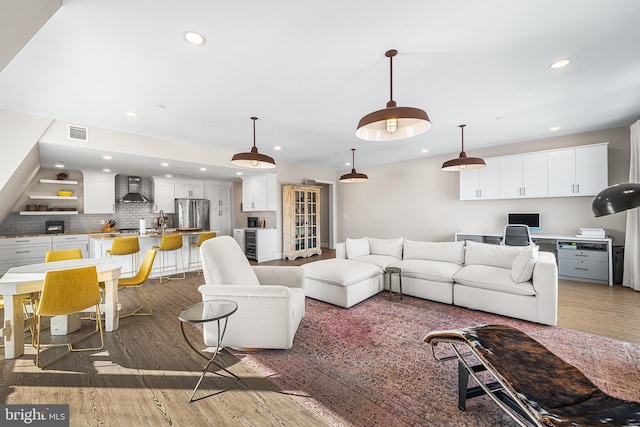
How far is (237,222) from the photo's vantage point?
29.0 feet

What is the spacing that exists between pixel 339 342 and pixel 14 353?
3067 millimetres

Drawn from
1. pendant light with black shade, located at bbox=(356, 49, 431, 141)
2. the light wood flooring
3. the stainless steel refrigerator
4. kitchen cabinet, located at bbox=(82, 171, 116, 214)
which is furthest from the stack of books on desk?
kitchen cabinet, located at bbox=(82, 171, 116, 214)

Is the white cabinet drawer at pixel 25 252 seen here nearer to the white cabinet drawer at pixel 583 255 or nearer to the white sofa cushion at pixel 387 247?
the white sofa cushion at pixel 387 247

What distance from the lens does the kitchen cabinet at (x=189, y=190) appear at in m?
7.60

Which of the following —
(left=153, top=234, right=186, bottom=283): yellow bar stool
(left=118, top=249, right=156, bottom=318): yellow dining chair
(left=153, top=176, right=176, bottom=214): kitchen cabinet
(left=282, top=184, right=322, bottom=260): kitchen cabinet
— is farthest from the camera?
(left=282, top=184, right=322, bottom=260): kitchen cabinet

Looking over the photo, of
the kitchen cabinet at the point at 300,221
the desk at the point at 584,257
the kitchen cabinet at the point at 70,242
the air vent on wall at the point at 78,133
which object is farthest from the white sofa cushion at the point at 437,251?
the kitchen cabinet at the point at 70,242

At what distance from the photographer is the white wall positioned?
480cm

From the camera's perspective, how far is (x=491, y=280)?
331 cm

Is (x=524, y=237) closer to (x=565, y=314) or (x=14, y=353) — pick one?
(x=565, y=314)

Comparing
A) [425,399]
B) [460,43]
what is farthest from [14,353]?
[460,43]

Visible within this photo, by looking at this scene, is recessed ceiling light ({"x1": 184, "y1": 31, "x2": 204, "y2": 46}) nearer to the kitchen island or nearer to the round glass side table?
the round glass side table

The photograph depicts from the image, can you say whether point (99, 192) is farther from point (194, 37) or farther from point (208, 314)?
point (208, 314)

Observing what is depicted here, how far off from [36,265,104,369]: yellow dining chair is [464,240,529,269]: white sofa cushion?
4765 mm

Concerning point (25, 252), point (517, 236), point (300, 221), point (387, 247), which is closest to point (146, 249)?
point (25, 252)
